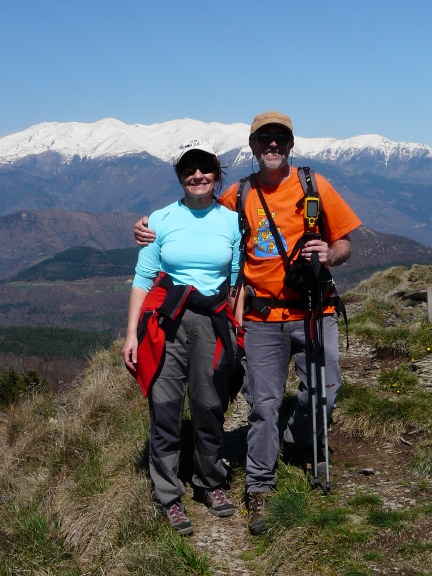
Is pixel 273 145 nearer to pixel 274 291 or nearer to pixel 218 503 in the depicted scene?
pixel 274 291

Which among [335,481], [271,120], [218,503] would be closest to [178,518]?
[218,503]

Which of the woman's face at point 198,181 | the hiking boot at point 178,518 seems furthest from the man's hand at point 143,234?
the hiking boot at point 178,518

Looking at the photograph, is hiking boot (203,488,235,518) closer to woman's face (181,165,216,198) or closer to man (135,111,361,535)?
man (135,111,361,535)

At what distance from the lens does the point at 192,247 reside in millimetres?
5039

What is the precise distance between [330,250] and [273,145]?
3.23 ft

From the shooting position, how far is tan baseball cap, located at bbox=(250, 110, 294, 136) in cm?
518

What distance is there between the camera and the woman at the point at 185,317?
16.7 feet

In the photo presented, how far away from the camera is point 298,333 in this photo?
5.34 meters

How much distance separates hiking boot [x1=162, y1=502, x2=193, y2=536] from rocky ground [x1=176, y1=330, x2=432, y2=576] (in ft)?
0.30

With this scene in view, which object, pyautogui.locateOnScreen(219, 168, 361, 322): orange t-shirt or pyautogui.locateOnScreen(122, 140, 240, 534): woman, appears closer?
pyautogui.locateOnScreen(122, 140, 240, 534): woman

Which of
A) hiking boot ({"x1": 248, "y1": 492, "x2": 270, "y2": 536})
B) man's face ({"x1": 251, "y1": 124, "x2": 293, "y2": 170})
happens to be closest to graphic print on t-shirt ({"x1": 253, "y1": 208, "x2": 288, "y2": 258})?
man's face ({"x1": 251, "y1": 124, "x2": 293, "y2": 170})

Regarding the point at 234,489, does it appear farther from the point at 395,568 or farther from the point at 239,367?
the point at 395,568

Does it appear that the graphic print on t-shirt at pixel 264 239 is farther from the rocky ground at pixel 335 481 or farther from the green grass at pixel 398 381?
the green grass at pixel 398 381

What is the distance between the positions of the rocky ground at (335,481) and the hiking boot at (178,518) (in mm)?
93
